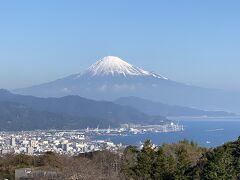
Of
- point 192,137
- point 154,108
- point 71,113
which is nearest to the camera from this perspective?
point 192,137

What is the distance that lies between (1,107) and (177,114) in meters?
56.8

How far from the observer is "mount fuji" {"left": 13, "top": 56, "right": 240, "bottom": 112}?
141625 mm

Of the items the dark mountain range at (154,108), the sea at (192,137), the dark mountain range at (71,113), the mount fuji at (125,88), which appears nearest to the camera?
the sea at (192,137)

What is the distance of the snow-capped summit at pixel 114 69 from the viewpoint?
148 metres

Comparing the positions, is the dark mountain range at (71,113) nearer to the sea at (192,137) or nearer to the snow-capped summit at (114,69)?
the sea at (192,137)

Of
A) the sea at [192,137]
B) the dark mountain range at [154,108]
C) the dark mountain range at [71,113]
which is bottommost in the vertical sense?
the sea at [192,137]

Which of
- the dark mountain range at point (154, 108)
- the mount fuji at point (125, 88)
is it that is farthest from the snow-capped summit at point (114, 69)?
the dark mountain range at point (154, 108)

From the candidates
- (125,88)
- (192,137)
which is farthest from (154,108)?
(192,137)

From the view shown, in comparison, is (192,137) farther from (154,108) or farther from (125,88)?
(125,88)

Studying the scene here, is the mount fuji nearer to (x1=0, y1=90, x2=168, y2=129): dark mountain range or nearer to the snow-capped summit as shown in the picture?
the snow-capped summit

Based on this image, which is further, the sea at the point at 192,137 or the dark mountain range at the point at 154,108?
the dark mountain range at the point at 154,108

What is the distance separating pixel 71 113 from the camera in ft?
267

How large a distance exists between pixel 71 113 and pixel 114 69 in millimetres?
69637

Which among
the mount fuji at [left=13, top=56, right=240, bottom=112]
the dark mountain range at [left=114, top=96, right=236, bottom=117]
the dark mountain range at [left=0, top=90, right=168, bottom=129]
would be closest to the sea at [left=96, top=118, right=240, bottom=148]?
the dark mountain range at [left=0, top=90, right=168, bottom=129]
